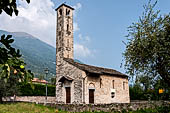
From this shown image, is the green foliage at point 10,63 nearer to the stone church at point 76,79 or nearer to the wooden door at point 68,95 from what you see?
the stone church at point 76,79

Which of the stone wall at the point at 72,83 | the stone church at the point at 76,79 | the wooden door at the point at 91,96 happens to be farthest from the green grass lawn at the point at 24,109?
the wooden door at the point at 91,96

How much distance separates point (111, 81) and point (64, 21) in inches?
421

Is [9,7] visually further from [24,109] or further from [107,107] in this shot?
[24,109]

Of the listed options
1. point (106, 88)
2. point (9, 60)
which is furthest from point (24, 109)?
point (9, 60)

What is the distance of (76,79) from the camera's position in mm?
20062

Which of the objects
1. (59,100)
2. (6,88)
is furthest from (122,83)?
(6,88)

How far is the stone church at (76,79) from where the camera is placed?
64.3ft

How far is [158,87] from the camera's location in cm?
923

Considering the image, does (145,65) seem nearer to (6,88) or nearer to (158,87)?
(158,87)

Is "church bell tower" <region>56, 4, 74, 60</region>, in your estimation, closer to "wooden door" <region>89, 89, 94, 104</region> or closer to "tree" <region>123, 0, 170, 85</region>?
"wooden door" <region>89, 89, 94, 104</region>

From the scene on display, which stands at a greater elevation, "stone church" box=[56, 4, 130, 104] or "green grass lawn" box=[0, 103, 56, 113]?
"stone church" box=[56, 4, 130, 104]

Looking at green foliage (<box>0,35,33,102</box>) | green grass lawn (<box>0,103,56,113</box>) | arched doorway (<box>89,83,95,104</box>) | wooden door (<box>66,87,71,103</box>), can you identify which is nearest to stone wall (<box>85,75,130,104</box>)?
arched doorway (<box>89,83,95,104</box>)

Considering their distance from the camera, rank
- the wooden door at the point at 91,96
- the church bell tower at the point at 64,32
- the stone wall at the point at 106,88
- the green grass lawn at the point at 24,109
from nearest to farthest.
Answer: the green grass lawn at the point at 24,109 < the wooden door at the point at 91,96 < the stone wall at the point at 106,88 < the church bell tower at the point at 64,32

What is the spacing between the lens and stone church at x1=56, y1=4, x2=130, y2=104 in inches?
772
